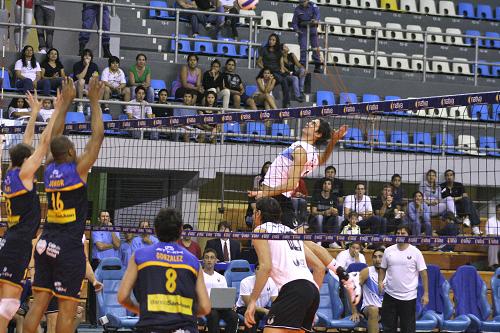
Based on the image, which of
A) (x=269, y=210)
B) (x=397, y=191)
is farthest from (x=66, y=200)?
(x=397, y=191)

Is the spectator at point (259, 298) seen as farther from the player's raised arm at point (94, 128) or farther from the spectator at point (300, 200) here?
the player's raised arm at point (94, 128)

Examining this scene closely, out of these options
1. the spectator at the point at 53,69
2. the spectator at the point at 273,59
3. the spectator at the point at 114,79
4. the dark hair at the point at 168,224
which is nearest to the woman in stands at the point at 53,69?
the spectator at the point at 53,69

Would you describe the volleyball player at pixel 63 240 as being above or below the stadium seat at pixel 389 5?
below

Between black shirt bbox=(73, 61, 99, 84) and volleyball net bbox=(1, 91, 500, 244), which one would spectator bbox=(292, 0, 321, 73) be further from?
black shirt bbox=(73, 61, 99, 84)

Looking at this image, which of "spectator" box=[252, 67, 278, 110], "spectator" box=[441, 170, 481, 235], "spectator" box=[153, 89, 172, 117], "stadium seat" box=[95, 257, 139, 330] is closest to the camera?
"stadium seat" box=[95, 257, 139, 330]

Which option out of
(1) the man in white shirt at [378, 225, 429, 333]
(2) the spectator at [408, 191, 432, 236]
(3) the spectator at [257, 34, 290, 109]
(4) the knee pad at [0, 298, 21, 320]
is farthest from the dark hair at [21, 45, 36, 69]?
(4) the knee pad at [0, 298, 21, 320]

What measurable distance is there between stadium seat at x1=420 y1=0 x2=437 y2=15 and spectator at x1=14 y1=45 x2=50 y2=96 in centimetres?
1384

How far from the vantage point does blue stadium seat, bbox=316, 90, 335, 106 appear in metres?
26.0

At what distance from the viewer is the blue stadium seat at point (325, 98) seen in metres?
26.0

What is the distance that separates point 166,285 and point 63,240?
7.59ft

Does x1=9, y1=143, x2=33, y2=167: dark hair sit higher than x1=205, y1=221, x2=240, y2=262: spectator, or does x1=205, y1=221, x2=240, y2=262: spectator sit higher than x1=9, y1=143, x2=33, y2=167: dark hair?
x1=9, y1=143, x2=33, y2=167: dark hair

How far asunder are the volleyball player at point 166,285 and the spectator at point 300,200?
4.03 m

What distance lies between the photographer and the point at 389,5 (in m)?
32.0

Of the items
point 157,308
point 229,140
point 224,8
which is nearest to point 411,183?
point 229,140
